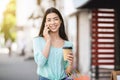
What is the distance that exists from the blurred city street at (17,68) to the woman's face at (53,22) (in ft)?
14.7

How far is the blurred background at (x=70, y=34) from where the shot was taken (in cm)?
639

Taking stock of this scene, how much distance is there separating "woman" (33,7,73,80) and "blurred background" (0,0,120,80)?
364cm

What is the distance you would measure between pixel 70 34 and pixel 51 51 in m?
4.64

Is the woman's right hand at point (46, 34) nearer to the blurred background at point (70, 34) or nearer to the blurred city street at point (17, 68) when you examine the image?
the blurred background at point (70, 34)

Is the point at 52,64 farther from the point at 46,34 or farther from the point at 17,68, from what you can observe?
the point at 17,68

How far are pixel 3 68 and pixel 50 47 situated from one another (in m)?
5.22

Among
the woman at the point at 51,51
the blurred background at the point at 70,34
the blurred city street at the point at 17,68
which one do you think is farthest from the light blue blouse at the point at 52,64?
the blurred city street at the point at 17,68

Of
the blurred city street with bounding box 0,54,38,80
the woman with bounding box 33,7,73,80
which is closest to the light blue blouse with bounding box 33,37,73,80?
the woman with bounding box 33,7,73,80

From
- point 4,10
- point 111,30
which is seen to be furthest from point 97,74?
point 4,10

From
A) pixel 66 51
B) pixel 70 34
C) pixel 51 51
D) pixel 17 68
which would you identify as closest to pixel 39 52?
pixel 51 51

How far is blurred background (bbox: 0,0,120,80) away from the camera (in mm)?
6395

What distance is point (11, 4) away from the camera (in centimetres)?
653

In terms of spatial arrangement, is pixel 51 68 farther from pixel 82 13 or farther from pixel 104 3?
pixel 82 13

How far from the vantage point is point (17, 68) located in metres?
6.73
